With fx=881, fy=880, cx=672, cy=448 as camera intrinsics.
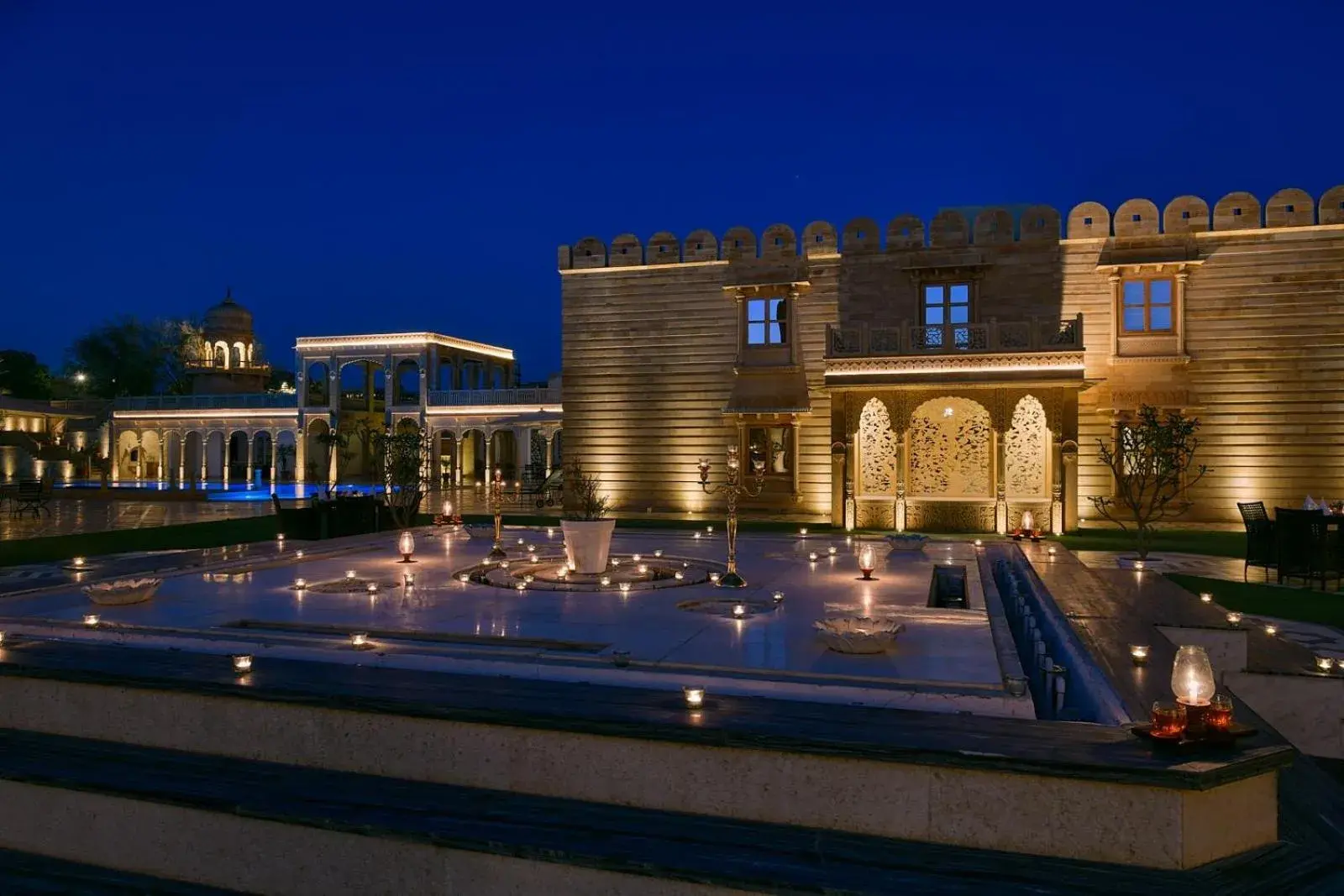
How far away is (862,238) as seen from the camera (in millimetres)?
20484

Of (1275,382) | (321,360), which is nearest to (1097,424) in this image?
(1275,382)

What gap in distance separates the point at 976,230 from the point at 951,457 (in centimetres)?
510

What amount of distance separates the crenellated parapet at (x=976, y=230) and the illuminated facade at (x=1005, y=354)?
0.15ft

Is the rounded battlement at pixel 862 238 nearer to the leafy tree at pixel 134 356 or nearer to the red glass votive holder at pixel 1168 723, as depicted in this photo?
the red glass votive holder at pixel 1168 723

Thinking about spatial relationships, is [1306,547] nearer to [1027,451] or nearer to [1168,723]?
[1027,451]

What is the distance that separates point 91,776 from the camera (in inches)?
171

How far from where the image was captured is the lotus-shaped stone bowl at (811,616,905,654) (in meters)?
5.77

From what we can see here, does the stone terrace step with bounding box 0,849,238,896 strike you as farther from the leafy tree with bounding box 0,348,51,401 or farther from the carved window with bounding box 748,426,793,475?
the leafy tree with bounding box 0,348,51,401

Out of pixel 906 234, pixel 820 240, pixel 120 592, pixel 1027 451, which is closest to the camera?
pixel 120 592

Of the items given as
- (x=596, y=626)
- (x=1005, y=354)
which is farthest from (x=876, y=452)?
(x=596, y=626)

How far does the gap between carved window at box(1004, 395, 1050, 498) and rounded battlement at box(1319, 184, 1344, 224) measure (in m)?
6.79

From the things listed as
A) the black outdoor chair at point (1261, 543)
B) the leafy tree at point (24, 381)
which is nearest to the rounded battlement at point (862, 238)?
the black outdoor chair at point (1261, 543)

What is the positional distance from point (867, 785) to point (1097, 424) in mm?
17778

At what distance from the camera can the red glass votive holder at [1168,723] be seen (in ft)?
12.2
